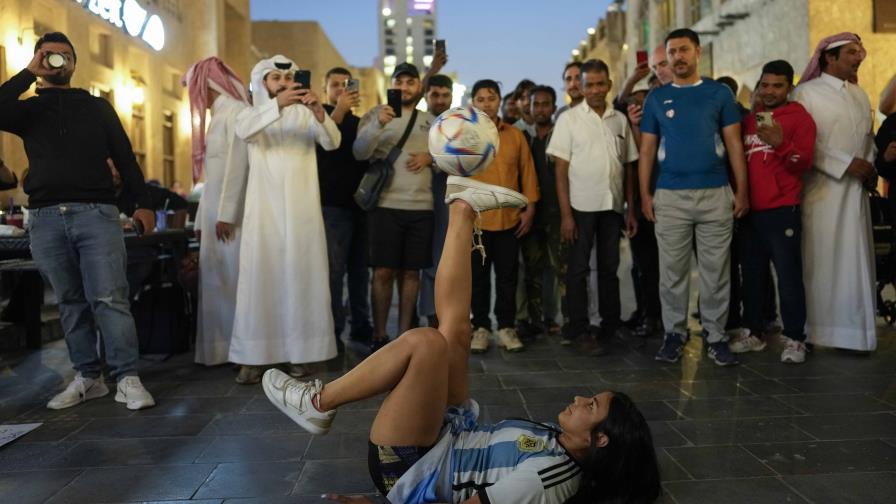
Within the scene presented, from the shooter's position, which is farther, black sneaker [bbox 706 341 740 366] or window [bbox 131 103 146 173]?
window [bbox 131 103 146 173]

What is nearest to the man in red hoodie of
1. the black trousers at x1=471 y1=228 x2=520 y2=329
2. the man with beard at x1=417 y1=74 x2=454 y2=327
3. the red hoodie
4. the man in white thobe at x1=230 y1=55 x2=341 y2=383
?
the red hoodie

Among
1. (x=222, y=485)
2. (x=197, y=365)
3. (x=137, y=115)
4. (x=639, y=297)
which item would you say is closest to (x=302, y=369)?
(x=197, y=365)

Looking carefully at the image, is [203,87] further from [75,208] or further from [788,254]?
[788,254]

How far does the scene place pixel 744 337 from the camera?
17.4 feet

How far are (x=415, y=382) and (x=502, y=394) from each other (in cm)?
191

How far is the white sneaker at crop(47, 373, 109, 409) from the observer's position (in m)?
4.02

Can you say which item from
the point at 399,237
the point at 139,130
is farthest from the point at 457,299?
the point at 139,130

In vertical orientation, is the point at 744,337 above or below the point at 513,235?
below

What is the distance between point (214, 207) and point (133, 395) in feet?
4.80

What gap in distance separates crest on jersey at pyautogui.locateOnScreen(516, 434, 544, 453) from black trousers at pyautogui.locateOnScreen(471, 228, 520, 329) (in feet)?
10.1

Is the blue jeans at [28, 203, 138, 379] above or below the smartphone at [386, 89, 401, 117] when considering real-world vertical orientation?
below

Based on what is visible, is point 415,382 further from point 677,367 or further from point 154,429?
point 677,367

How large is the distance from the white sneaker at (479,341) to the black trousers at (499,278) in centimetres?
12

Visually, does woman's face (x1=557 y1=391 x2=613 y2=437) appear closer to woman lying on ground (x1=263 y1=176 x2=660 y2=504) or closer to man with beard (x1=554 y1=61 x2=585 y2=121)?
woman lying on ground (x1=263 y1=176 x2=660 y2=504)
